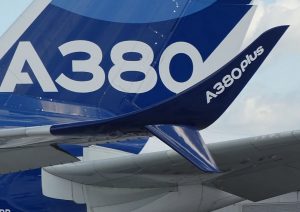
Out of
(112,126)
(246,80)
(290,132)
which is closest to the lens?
(112,126)

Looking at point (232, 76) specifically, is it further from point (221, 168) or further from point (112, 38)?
point (112, 38)

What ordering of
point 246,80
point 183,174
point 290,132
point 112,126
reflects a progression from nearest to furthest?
point 112,126, point 246,80, point 290,132, point 183,174

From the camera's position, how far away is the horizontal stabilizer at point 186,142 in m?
5.48

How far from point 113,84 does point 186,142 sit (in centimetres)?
362

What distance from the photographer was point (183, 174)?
27.6 feet

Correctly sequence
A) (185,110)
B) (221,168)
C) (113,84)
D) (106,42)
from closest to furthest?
(185,110)
(221,168)
(113,84)
(106,42)

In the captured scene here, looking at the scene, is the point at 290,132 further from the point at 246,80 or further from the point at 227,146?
the point at 246,80

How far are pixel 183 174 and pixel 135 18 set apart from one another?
223 centimetres

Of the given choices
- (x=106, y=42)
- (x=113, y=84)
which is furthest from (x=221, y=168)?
(x=106, y=42)

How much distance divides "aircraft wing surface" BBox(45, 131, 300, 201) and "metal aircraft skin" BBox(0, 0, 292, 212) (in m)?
0.01

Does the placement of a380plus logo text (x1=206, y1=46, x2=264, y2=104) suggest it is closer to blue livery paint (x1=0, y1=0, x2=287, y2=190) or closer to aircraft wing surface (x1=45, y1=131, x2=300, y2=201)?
aircraft wing surface (x1=45, y1=131, x2=300, y2=201)

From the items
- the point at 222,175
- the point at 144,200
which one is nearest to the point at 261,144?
the point at 222,175

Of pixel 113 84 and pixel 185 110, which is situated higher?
pixel 113 84

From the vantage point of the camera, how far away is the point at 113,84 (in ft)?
30.0
